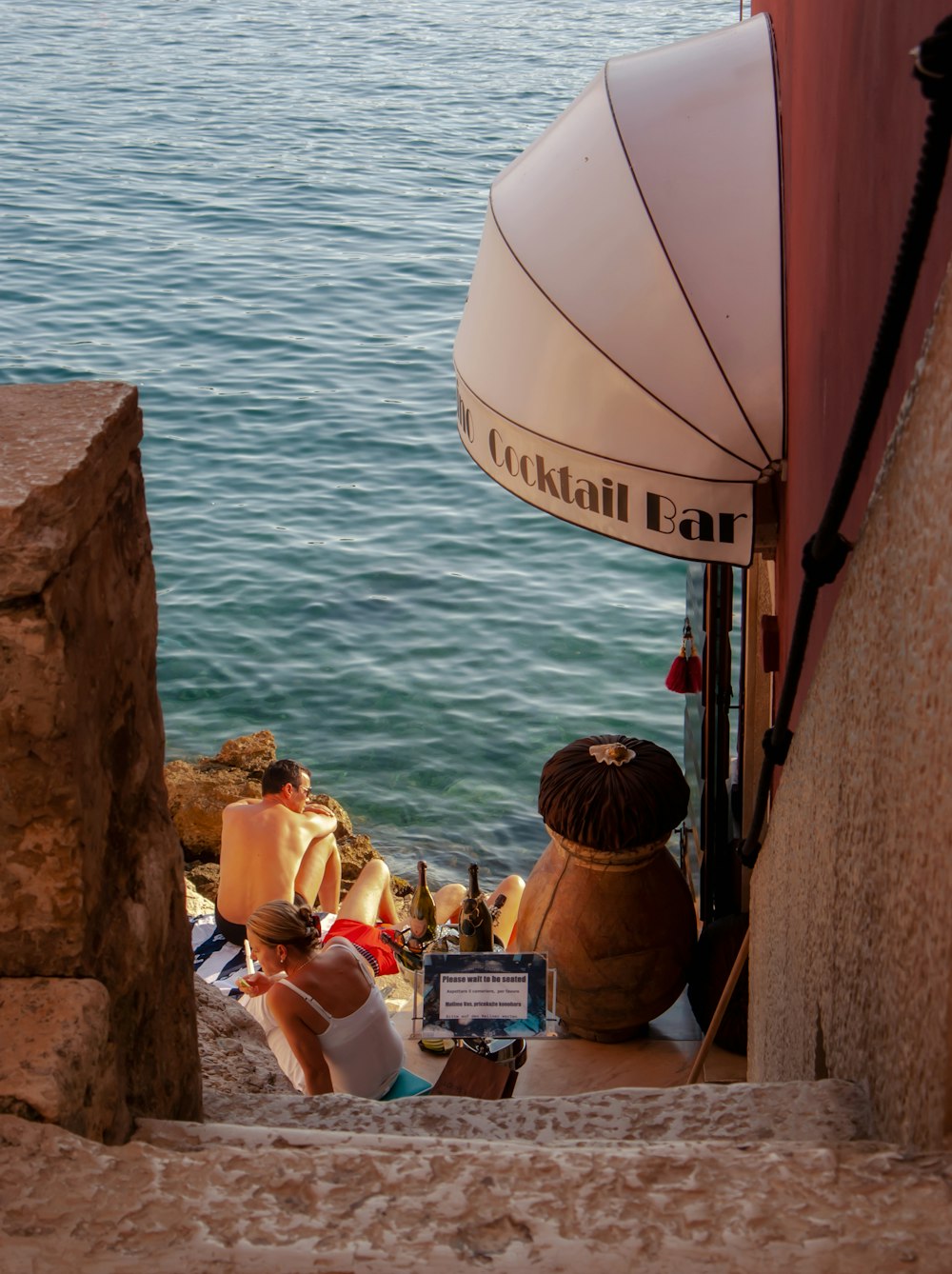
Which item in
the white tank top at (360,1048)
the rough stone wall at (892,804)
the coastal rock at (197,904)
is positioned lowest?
the coastal rock at (197,904)

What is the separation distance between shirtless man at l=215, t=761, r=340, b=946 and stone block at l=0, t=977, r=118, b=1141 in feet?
15.8

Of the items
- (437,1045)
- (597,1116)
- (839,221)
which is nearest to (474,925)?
(437,1045)

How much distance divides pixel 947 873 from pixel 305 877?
5.95m

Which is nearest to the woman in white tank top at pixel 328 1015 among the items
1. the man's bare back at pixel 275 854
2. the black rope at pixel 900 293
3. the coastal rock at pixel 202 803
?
the man's bare back at pixel 275 854

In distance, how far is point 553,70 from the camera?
33.6m

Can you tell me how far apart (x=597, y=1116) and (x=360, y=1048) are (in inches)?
109

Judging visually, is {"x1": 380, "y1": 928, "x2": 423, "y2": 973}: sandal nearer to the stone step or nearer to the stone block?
the stone step

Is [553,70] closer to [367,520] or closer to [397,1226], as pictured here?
[367,520]

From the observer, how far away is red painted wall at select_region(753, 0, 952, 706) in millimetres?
2627

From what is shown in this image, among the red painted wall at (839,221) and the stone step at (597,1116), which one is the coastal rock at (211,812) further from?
the stone step at (597,1116)

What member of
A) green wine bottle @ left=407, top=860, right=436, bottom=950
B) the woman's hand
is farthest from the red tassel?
the woman's hand

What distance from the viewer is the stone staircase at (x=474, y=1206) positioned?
4.82 ft

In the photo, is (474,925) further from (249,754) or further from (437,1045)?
(249,754)

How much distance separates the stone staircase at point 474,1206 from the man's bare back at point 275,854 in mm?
5005
